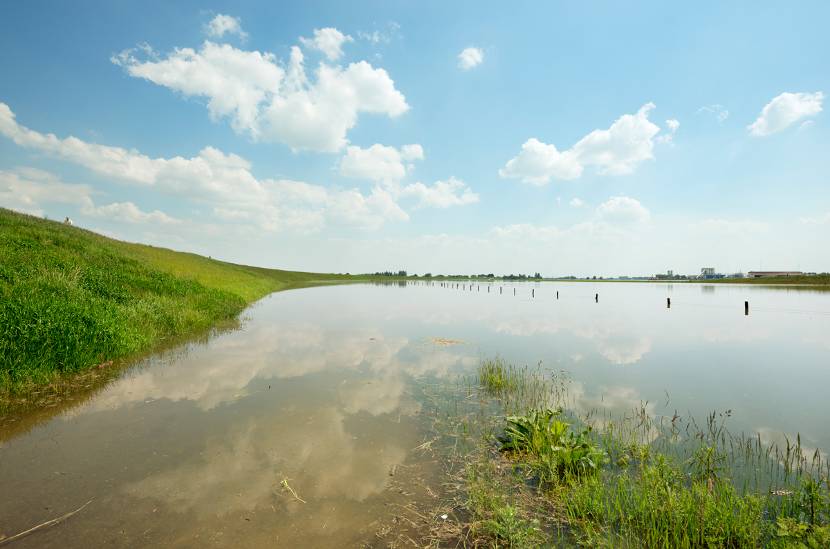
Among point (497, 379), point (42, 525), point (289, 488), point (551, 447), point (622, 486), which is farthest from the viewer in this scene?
point (497, 379)

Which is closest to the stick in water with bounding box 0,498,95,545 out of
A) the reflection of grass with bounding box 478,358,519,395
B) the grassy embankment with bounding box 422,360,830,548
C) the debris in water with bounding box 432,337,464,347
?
the grassy embankment with bounding box 422,360,830,548

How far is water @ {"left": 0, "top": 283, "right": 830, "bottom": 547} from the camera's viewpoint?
5.14 meters

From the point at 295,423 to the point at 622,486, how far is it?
23.0 feet

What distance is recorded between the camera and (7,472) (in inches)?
243

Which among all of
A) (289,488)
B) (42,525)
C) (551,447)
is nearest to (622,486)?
(551,447)

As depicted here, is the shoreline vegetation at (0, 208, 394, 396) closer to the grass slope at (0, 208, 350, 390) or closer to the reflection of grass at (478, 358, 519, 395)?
the grass slope at (0, 208, 350, 390)

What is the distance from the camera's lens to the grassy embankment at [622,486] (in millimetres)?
4730

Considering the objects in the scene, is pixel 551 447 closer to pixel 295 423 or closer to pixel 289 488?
pixel 289 488

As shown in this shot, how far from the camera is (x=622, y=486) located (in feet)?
18.0

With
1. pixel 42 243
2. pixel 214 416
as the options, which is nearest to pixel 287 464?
pixel 214 416

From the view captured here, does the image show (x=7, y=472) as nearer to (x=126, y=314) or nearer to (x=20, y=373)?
(x=20, y=373)

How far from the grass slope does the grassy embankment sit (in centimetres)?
1236

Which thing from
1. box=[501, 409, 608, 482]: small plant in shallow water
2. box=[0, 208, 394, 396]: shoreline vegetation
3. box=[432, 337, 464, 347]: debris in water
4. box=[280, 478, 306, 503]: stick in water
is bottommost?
box=[432, 337, 464, 347]: debris in water

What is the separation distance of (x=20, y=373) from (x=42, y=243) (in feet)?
64.4
